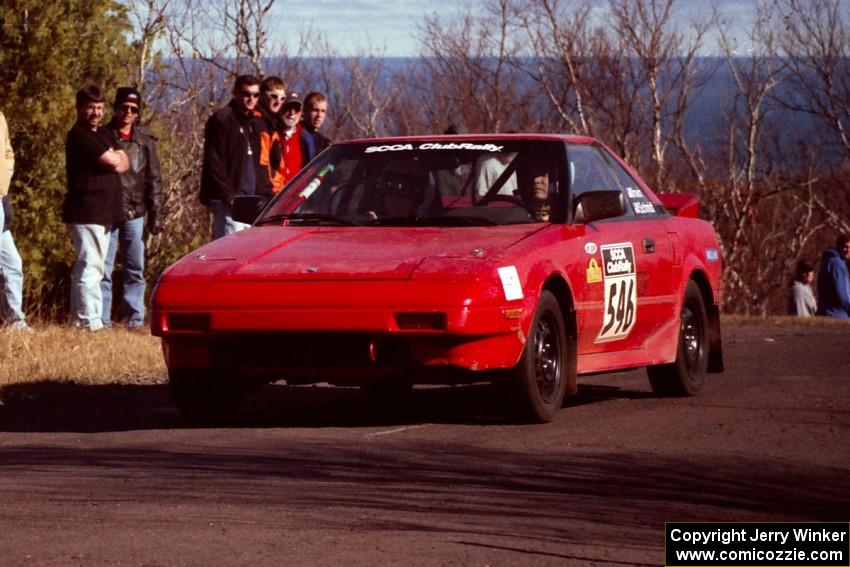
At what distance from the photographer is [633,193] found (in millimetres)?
11688

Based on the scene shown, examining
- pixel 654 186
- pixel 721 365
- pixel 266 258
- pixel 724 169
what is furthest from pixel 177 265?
pixel 724 169

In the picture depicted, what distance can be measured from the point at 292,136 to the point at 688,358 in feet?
15.8

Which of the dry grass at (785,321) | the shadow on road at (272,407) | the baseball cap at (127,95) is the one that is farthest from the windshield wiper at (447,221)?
the dry grass at (785,321)

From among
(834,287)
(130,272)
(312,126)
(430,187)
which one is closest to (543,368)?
(430,187)

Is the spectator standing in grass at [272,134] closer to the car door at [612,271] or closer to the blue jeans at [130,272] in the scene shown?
the blue jeans at [130,272]

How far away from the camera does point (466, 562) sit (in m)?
5.88

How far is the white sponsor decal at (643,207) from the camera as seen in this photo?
11.5m

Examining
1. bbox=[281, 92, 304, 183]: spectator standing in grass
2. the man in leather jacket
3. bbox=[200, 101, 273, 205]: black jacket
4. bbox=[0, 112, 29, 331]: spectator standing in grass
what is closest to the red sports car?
bbox=[200, 101, 273, 205]: black jacket

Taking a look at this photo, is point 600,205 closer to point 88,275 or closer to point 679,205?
point 679,205

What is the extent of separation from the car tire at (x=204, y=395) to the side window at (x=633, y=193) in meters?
2.74

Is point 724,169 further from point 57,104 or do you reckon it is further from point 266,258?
point 266,258

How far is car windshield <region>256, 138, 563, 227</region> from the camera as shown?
10.5 meters

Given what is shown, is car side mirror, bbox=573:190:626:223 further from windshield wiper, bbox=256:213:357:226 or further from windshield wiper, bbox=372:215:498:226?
windshield wiper, bbox=256:213:357:226

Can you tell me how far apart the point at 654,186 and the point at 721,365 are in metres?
35.4
